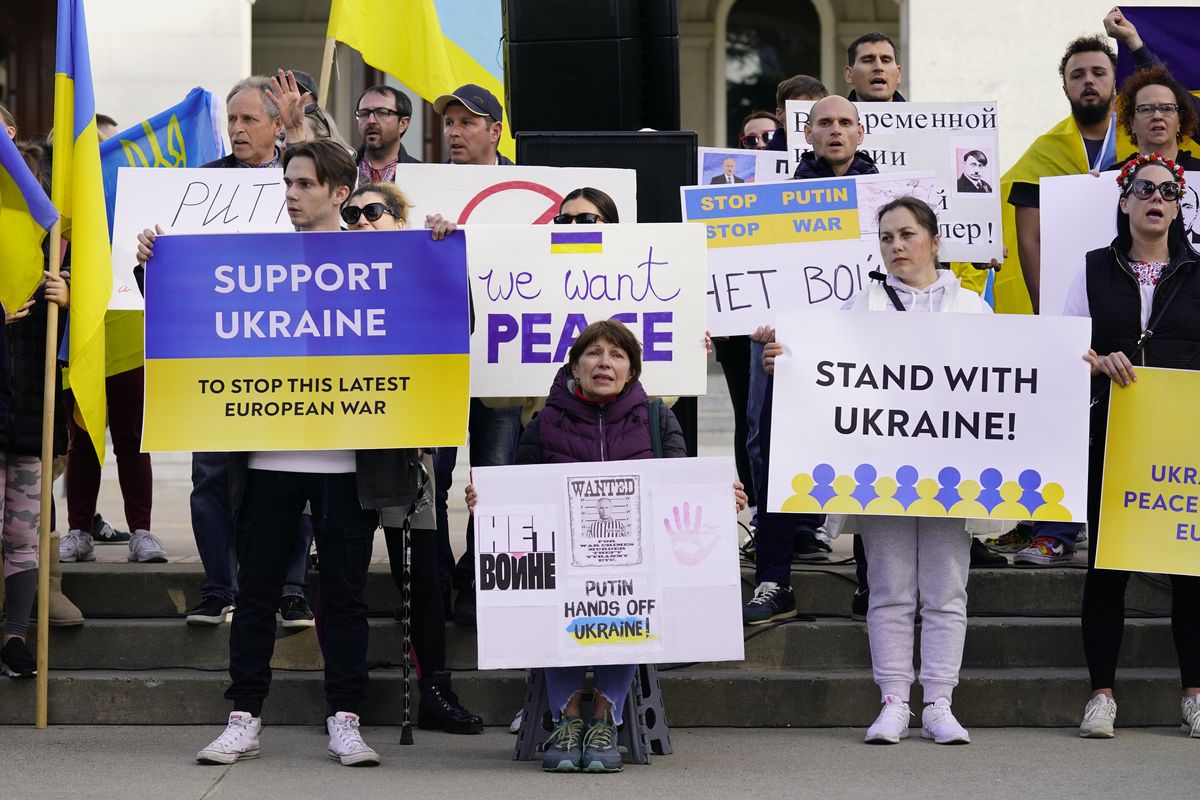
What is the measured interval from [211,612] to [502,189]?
204 centimetres

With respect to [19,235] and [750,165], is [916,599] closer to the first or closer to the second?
[750,165]

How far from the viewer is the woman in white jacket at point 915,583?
6223 mm

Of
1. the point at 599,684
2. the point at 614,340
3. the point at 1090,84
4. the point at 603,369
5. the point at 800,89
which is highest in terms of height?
the point at 800,89

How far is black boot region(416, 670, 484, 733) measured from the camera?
6352 millimetres

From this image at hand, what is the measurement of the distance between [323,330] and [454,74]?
311 centimetres

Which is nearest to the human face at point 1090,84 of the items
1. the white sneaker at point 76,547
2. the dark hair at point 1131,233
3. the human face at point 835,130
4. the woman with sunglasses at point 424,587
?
the human face at point 835,130

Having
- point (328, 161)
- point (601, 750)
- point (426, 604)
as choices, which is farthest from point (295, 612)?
point (328, 161)

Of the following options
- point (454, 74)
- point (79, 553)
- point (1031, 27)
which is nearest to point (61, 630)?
point (79, 553)

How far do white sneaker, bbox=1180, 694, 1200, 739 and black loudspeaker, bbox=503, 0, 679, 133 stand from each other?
3168 millimetres

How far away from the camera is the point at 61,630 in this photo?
6.94 m

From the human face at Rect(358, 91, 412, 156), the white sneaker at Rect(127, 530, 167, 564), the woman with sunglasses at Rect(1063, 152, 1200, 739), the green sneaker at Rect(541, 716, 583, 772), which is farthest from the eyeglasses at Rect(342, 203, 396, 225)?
the woman with sunglasses at Rect(1063, 152, 1200, 739)

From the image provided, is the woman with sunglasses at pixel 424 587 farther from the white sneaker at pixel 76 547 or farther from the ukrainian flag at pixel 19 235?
the white sneaker at pixel 76 547

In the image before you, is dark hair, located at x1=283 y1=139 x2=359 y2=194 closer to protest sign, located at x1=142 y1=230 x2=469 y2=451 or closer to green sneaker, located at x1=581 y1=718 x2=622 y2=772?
protest sign, located at x1=142 y1=230 x2=469 y2=451

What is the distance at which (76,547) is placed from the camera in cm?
791
